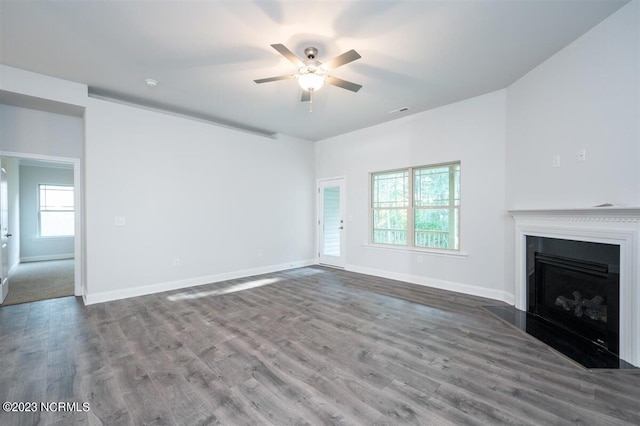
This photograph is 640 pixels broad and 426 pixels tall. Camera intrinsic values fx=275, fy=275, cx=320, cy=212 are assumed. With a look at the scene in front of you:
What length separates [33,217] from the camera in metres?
7.27

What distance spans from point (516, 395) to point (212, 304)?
11.1 ft

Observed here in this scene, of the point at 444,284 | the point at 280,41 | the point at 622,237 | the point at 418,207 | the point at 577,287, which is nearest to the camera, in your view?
the point at 622,237

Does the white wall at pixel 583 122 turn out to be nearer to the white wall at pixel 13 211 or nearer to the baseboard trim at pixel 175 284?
the baseboard trim at pixel 175 284

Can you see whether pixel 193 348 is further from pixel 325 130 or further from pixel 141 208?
pixel 325 130

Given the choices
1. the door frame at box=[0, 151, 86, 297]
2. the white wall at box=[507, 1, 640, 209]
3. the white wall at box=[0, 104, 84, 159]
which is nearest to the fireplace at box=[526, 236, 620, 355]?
the white wall at box=[507, 1, 640, 209]

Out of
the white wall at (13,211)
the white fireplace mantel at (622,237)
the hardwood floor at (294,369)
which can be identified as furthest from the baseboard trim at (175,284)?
the white fireplace mantel at (622,237)

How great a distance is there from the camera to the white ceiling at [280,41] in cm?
234

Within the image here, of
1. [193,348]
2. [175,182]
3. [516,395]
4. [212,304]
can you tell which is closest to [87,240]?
[175,182]

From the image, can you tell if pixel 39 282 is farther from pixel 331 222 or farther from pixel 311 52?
pixel 311 52

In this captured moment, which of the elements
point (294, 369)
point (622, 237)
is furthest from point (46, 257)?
point (622, 237)

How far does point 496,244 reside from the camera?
3.97 m

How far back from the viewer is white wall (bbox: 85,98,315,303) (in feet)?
12.9

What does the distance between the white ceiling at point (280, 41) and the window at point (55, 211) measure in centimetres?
557

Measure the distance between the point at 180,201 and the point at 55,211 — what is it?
19.0 ft
